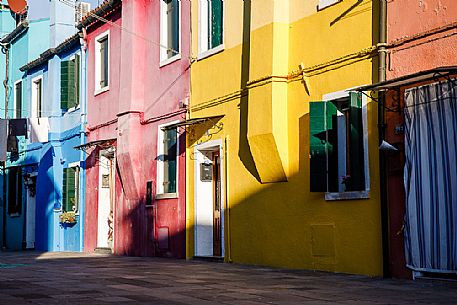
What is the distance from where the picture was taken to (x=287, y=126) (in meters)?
14.4

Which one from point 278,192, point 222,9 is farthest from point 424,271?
point 222,9

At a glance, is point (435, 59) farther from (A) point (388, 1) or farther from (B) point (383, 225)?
(B) point (383, 225)

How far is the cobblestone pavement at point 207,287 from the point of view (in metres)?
9.31

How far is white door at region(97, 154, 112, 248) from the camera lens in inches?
876

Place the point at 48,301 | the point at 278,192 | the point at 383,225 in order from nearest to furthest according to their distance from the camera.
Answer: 1. the point at 48,301
2. the point at 383,225
3. the point at 278,192

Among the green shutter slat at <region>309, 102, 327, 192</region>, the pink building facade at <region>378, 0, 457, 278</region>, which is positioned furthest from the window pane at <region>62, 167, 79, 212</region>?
the pink building facade at <region>378, 0, 457, 278</region>

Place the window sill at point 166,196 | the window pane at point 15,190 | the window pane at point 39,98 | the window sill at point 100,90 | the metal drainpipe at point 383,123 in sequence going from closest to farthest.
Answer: the metal drainpipe at point 383,123
the window sill at point 166,196
the window sill at point 100,90
the window pane at point 39,98
the window pane at point 15,190

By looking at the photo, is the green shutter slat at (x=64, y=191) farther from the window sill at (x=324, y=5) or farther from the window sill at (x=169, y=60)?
the window sill at (x=324, y=5)

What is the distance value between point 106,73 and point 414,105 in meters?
12.5

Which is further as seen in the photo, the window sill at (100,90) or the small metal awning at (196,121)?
the window sill at (100,90)

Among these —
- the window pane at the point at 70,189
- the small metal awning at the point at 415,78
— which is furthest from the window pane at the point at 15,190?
the small metal awning at the point at 415,78

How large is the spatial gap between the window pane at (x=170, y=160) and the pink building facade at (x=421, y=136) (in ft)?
23.9

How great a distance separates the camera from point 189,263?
16.3 m

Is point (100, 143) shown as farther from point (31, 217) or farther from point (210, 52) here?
point (31, 217)
